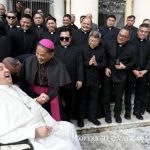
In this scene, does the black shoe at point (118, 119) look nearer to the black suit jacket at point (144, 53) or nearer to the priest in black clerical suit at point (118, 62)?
the priest in black clerical suit at point (118, 62)

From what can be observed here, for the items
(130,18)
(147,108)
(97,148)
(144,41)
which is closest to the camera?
(97,148)

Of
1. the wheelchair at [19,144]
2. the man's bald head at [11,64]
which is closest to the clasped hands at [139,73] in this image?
the man's bald head at [11,64]

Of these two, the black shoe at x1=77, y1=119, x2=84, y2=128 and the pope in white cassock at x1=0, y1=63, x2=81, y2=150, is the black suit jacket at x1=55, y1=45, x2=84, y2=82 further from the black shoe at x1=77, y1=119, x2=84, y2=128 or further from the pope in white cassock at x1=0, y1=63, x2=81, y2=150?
the pope in white cassock at x1=0, y1=63, x2=81, y2=150

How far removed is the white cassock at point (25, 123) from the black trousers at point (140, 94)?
283cm

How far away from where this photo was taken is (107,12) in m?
12.8

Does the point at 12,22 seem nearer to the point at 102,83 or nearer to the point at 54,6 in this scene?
the point at 102,83

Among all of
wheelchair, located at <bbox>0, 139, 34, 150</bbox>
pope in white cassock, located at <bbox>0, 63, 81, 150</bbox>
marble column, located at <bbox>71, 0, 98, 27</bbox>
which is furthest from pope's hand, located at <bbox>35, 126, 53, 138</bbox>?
marble column, located at <bbox>71, 0, 98, 27</bbox>

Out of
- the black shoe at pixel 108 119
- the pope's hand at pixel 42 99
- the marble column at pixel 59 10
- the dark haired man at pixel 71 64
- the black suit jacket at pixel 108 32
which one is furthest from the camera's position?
the marble column at pixel 59 10

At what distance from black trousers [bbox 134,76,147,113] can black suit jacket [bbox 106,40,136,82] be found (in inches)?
20.9

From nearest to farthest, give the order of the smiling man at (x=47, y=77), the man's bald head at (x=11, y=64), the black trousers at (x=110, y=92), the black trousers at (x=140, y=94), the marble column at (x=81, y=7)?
the man's bald head at (x=11, y=64) → the smiling man at (x=47, y=77) → the black trousers at (x=110, y=92) → the black trousers at (x=140, y=94) → the marble column at (x=81, y=7)

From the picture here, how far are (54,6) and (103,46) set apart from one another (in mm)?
6667

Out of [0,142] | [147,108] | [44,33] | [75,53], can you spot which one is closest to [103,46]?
[75,53]

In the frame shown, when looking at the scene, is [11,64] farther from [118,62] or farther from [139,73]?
[139,73]

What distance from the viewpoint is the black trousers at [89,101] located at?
20.2 feet
